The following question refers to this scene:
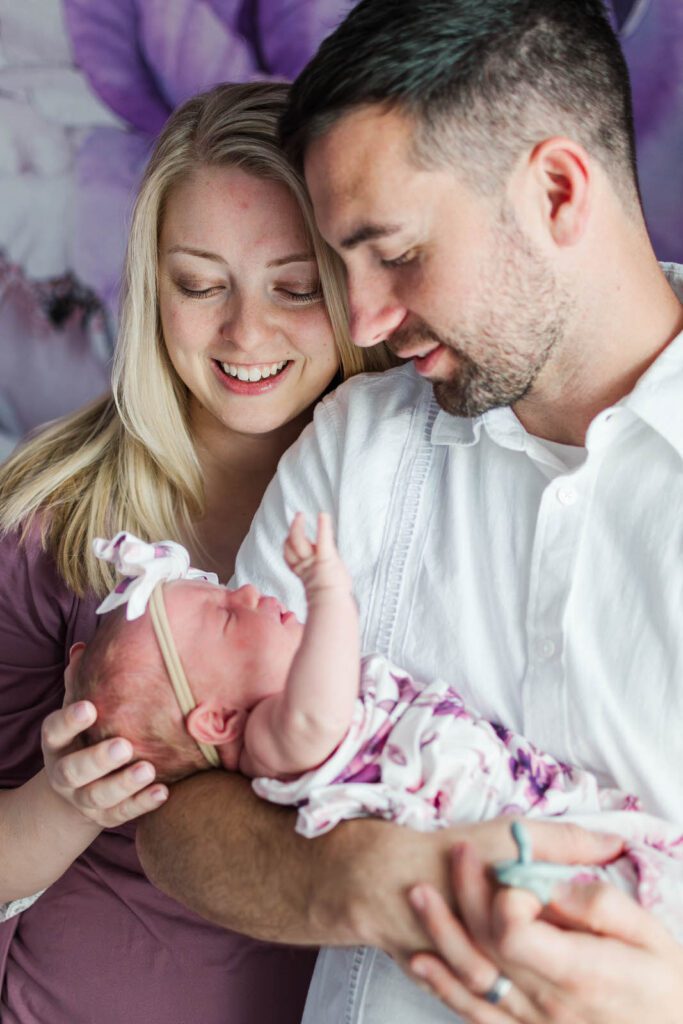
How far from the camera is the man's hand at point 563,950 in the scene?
1232mm

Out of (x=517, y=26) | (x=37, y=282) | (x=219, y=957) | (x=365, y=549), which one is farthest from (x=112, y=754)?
(x=37, y=282)

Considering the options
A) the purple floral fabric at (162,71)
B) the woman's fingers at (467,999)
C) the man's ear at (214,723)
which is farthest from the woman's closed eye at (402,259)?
the purple floral fabric at (162,71)

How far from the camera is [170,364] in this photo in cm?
230

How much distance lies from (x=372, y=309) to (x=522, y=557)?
1.38ft

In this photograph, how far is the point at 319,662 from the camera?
1396mm

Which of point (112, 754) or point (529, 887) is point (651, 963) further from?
point (112, 754)

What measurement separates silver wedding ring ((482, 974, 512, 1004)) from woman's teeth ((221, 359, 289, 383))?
3.86ft

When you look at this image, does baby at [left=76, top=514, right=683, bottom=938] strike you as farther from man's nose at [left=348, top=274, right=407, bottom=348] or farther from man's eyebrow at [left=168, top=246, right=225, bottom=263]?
man's eyebrow at [left=168, top=246, right=225, bottom=263]

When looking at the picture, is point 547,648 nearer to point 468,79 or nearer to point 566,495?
point 566,495

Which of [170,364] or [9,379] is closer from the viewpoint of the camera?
[170,364]

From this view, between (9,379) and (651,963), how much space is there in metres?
2.61

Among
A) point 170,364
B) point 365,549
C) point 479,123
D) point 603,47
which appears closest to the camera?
point 479,123

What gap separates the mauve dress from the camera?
1.99 m

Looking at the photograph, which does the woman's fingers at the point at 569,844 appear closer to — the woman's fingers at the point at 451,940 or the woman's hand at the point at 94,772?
the woman's fingers at the point at 451,940
